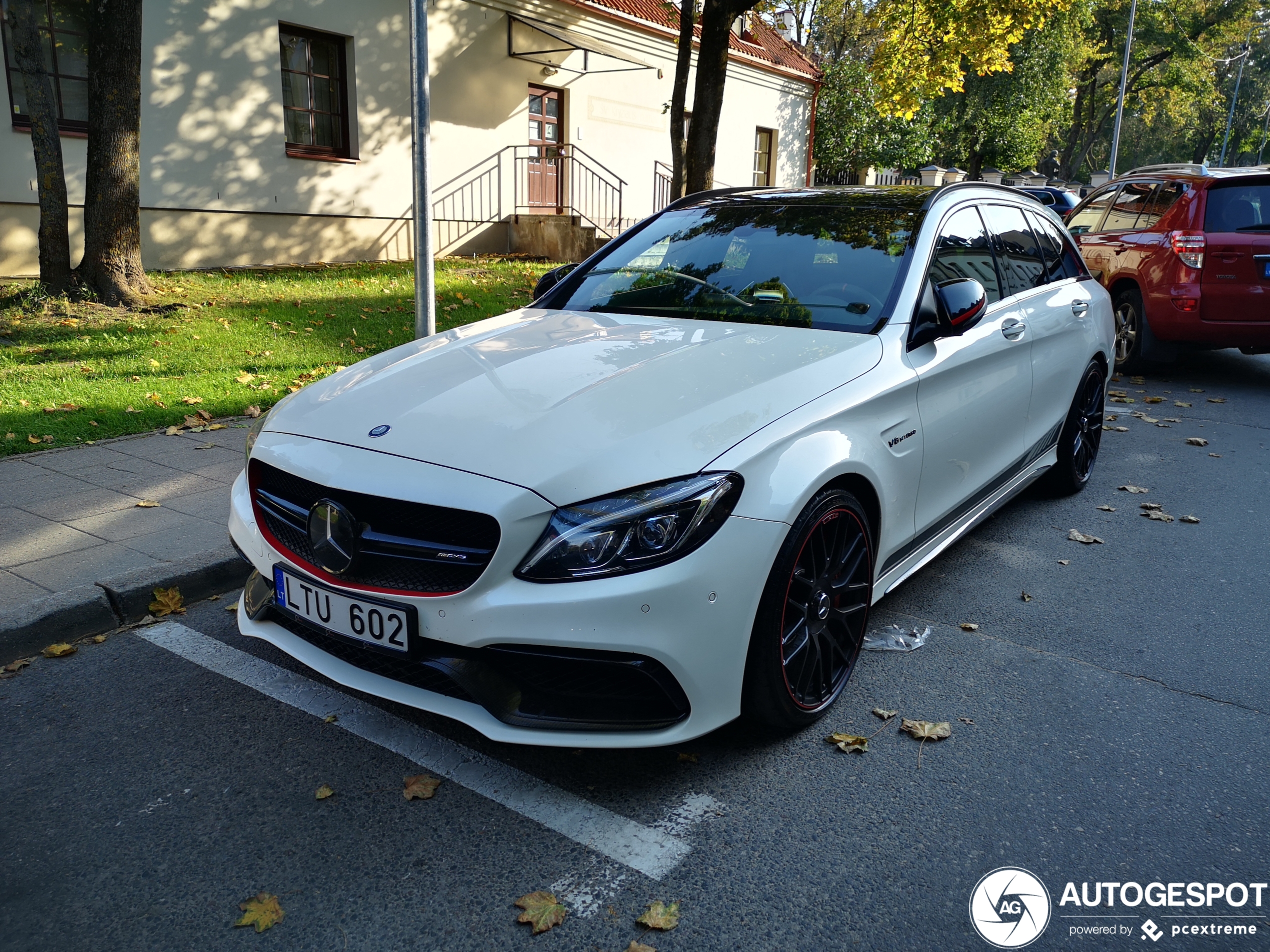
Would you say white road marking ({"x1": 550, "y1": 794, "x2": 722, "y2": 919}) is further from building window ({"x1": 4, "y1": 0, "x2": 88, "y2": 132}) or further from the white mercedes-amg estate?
building window ({"x1": 4, "y1": 0, "x2": 88, "y2": 132})

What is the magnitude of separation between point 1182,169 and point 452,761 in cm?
917

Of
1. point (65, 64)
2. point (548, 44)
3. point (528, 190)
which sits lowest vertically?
point (528, 190)

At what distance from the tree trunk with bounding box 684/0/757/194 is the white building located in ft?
15.5

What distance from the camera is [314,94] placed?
14703 millimetres

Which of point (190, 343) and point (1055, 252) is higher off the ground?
point (1055, 252)

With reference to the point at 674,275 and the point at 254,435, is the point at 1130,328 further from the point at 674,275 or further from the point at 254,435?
the point at 254,435

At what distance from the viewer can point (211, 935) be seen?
A: 2207mm

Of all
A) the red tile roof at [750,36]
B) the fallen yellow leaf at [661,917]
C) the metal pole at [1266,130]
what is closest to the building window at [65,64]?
the red tile roof at [750,36]

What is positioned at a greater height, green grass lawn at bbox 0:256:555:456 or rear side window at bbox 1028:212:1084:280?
rear side window at bbox 1028:212:1084:280

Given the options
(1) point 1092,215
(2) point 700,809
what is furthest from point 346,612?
(1) point 1092,215

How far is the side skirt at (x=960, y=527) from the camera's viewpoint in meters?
3.48

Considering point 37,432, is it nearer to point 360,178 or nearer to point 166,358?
point 166,358

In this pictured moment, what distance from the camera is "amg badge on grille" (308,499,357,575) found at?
2639mm

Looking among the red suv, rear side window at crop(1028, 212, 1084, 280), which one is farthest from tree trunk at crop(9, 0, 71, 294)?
the red suv
